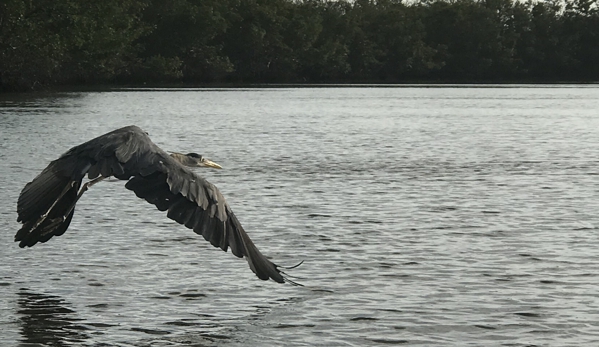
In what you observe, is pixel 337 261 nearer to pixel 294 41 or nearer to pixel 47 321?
pixel 47 321

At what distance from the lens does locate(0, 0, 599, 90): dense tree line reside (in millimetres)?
66000

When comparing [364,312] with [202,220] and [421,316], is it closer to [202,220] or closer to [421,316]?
[421,316]

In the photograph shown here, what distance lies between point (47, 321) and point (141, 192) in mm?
1260

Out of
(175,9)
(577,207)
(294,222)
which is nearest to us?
(294,222)

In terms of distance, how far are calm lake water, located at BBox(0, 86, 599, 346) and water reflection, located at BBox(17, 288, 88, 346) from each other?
2 centimetres

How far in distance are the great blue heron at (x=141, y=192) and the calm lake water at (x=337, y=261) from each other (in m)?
0.55

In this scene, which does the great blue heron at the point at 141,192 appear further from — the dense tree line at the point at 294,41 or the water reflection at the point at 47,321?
the dense tree line at the point at 294,41

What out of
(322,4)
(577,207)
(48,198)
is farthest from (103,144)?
(322,4)

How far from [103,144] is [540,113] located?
41.2m

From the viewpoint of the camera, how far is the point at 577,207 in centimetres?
1516

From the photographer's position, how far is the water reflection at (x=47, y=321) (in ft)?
25.9

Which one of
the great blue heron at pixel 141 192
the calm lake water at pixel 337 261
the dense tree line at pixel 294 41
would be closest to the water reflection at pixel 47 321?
the calm lake water at pixel 337 261

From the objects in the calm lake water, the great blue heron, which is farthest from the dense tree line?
the great blue heron

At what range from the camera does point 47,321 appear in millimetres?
8383
